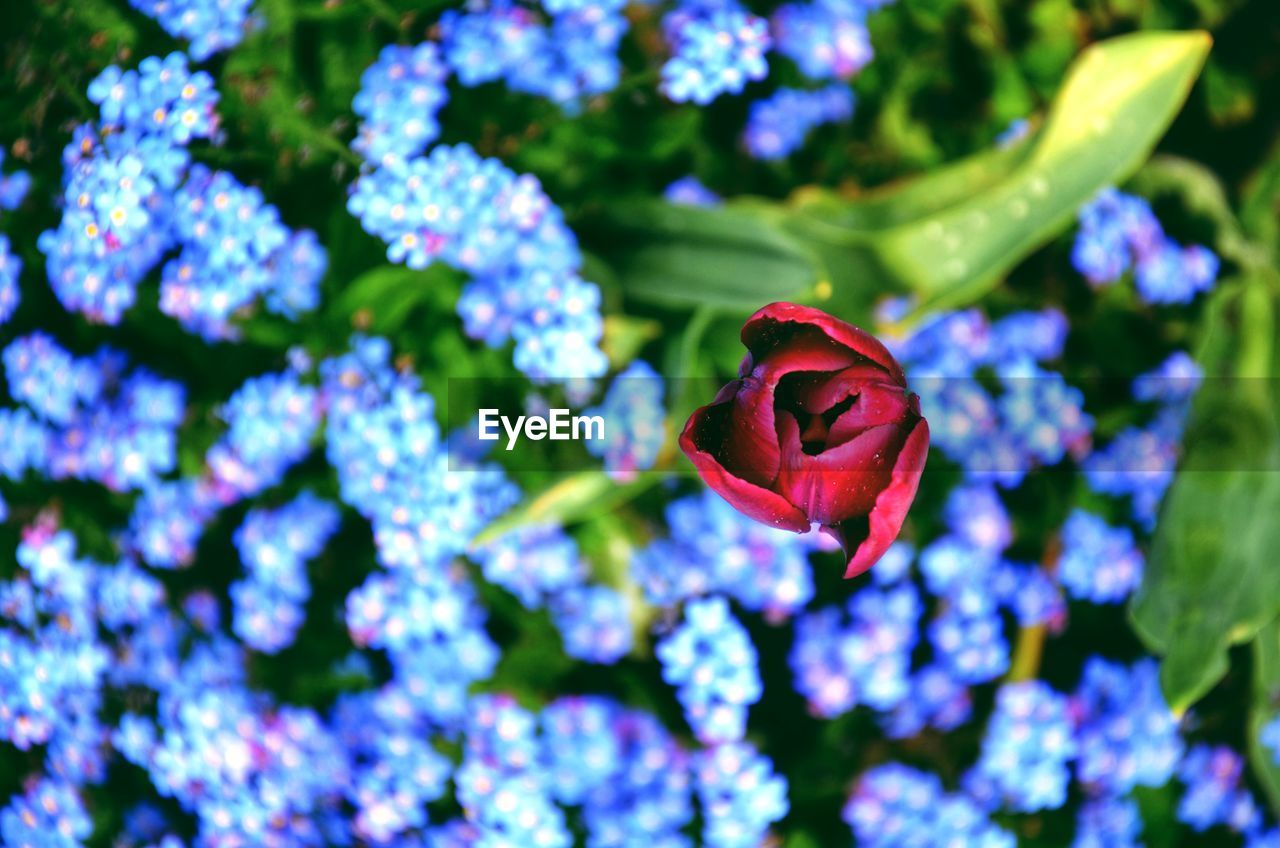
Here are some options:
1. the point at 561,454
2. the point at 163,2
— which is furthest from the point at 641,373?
the point at 163,2

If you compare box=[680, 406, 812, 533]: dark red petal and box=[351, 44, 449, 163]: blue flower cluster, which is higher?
box=[351, 44, 449, 163]: blue flower cluster

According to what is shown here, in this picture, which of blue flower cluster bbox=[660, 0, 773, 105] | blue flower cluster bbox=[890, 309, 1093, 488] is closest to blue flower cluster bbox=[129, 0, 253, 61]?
blue flower cluster bbox=[660, 0, 773, 105]

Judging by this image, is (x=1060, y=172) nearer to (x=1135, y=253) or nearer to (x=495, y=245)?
(x=1135, y=253)

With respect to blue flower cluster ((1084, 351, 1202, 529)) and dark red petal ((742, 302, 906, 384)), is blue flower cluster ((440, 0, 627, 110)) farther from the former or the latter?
blue flower cluster ((1084, 351, 1202, 529))

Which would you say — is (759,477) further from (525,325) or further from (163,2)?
(163,2)

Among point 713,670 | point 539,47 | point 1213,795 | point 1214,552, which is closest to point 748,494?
point 713,670
